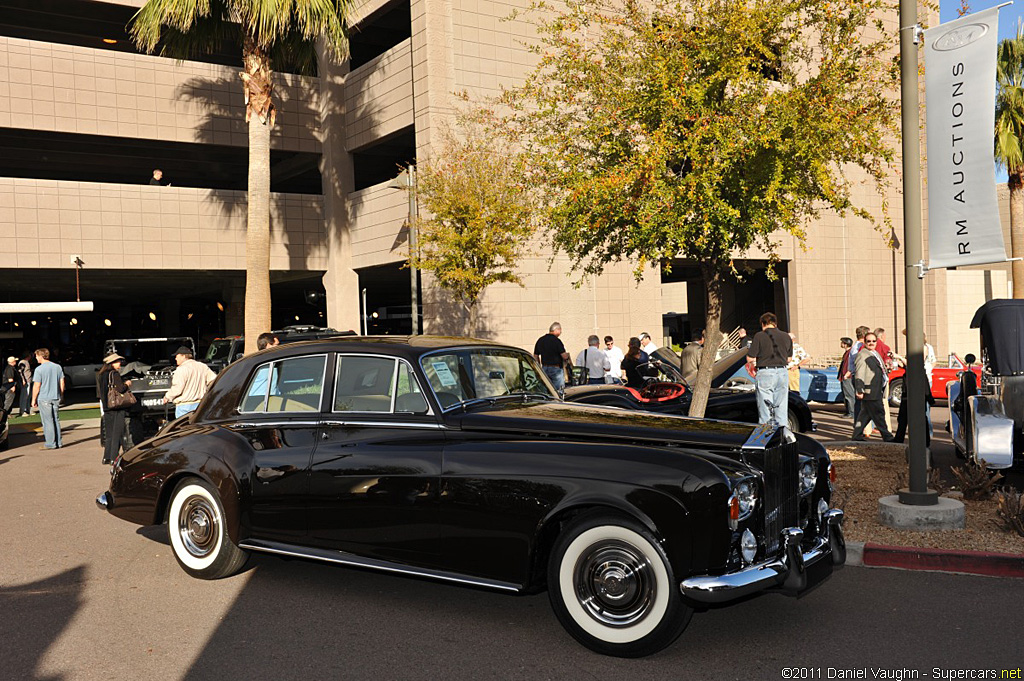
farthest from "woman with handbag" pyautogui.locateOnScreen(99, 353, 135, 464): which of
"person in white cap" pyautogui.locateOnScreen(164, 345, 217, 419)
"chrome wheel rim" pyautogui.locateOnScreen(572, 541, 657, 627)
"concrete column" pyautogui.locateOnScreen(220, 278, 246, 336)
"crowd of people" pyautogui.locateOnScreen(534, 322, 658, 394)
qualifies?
"concrete column" pyautogui.locateOnScreen(220, 278, 246, 336)

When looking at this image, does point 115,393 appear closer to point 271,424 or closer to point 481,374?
point 271,424

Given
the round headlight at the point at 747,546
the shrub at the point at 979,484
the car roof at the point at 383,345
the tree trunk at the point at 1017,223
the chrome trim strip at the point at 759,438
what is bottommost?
the shrub at the point at 979,484

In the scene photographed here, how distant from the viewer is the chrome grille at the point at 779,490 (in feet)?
15.7

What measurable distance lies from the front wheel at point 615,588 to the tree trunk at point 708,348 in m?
6.70

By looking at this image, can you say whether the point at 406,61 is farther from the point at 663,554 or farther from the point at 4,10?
the point at 663,554

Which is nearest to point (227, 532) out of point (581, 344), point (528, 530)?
point (528, 530)

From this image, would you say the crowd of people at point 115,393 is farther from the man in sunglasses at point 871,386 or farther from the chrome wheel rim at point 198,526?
the man in sunglasses at point 871,386

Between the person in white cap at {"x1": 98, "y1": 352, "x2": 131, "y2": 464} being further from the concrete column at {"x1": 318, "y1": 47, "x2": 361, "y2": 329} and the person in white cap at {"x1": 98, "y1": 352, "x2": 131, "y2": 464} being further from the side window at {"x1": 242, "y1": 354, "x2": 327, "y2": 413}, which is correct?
the concrete column at {"x1": 318, "y1": 47, "x2": 361, "y2": 329}

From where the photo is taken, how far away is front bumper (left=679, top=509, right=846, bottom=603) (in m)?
4.34

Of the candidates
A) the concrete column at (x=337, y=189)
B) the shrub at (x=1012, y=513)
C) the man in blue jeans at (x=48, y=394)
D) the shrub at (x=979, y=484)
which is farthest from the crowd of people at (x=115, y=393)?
the concrete column at (x=337, y=189)

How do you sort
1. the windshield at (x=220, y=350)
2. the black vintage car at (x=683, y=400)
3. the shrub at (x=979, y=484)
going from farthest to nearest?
the windshield at (x=220, y=350) < the black vintage car at (x=683, y=400) < the shrub at (x=979, y=484)

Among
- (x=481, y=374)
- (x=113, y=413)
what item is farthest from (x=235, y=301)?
(x=481, y=374)

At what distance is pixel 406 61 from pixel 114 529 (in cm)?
1885

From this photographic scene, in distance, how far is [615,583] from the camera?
466 cm
